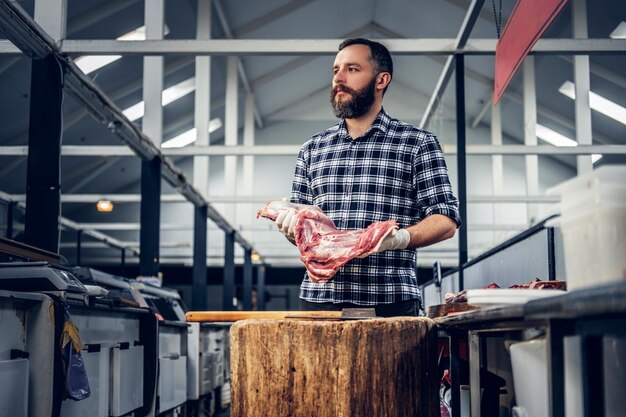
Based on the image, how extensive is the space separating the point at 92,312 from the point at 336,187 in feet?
7.97

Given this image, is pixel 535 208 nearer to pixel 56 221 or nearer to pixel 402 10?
pixel 402 10

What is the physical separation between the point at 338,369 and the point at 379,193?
2.62 ft

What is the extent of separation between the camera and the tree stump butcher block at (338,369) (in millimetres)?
2178

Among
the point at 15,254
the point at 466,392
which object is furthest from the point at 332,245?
the point at 15,254

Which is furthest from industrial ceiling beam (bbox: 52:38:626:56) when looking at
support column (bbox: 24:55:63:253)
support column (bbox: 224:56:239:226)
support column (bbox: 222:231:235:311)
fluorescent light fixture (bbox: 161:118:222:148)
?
fluorescent light fixture (bbox: 161:118:222:148)

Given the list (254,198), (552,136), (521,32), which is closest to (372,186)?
(521,32)

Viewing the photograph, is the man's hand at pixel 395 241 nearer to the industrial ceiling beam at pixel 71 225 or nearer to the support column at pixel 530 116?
the support column at pixel 530 116

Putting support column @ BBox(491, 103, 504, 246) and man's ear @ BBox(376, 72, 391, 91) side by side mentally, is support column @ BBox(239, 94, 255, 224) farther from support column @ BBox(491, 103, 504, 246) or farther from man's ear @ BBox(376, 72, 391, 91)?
man's ear @ BBox(376, 72, 391, 91)

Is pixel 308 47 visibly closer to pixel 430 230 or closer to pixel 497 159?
pixel 430 230

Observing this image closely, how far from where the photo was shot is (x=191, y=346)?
27.2ft

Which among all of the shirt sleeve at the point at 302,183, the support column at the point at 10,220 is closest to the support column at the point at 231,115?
the support column at the point at 10,220

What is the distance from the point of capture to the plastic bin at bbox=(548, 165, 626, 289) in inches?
53.4

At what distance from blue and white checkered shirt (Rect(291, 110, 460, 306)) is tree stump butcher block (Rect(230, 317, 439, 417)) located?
493mm

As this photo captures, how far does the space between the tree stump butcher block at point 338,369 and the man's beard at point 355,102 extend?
3.02ft
